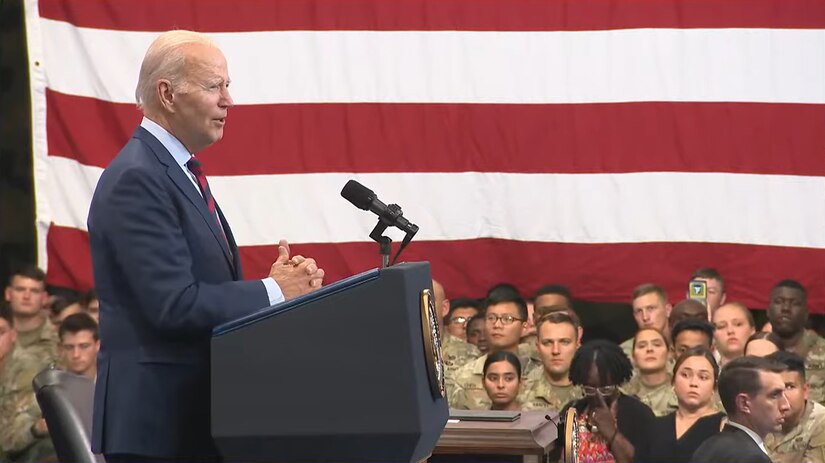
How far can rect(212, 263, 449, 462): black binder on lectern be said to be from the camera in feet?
6.23

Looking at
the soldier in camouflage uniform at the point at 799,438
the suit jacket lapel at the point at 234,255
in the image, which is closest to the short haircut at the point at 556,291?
the soldier in camouflage uniform at the point at 799,438

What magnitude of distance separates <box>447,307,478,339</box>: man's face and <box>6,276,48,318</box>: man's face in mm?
2165

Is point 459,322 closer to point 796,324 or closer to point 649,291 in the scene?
point 649,291

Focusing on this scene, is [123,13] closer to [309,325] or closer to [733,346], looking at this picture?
[733,346]

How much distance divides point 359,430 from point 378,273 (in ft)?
0.79

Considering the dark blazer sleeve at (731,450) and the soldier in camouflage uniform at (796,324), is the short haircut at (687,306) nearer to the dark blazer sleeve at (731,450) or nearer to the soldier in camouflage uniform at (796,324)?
the soldier in camouflage uniform at (796,324)

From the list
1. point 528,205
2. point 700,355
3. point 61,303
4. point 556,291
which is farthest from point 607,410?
point 61,303

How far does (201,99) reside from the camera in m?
2.08

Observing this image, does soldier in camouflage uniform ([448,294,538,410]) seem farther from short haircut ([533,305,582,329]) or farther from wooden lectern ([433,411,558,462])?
wooden lectern ([433,411,558,462])

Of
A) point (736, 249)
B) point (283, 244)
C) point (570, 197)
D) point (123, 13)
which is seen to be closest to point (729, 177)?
point (736, 249)

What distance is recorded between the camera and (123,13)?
6441mm

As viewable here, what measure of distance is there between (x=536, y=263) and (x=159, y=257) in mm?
4492

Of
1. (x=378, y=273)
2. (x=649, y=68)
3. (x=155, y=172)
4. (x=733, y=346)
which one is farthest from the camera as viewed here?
(x=649, y=68)

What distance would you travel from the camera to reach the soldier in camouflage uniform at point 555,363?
5566mm
